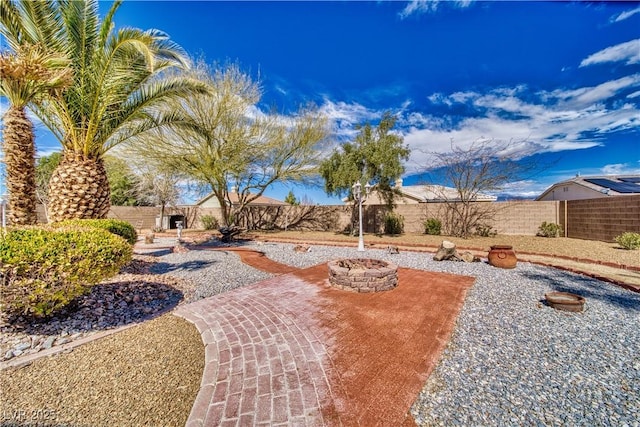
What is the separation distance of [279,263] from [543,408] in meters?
6.47

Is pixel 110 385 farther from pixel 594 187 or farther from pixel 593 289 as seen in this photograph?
pixel 594 187

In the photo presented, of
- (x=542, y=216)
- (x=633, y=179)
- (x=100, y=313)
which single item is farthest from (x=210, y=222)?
(x=633, y=179)

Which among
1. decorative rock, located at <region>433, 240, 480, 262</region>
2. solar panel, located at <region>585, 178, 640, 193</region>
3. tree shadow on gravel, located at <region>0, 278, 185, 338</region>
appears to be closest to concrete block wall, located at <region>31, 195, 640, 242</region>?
solar panel, located at <region>585, 178, 640, 193</region>

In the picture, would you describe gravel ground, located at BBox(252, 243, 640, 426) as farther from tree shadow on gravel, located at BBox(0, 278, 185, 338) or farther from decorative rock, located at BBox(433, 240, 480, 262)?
tree shadow on gravel, located at BBox(0, 278, 185, 338)

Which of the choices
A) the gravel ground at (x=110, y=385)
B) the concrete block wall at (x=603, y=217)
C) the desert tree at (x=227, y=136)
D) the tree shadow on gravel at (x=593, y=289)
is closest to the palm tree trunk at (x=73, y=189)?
the gravel ground at (x=110, y=385)

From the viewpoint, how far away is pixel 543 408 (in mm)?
1966

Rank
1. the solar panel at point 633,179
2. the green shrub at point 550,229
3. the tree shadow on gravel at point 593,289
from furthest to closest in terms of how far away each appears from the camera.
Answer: the solar panel at point 633,179, the green shrub at point 550,229, the tree shadow on gravel at point 593,289

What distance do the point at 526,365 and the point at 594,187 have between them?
55.7ft

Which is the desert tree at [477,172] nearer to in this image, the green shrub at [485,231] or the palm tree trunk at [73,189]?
the green shrub at [485,231]

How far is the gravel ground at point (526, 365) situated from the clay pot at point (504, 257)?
1.61 m

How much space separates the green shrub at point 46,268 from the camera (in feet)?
8.75

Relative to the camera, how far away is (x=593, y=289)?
4941 millimetres

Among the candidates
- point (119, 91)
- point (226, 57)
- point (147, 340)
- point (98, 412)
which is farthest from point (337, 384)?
point (226, 57)

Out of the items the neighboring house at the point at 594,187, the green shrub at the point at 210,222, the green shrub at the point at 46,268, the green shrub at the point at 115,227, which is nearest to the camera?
the green shrub at the point at 46,268
